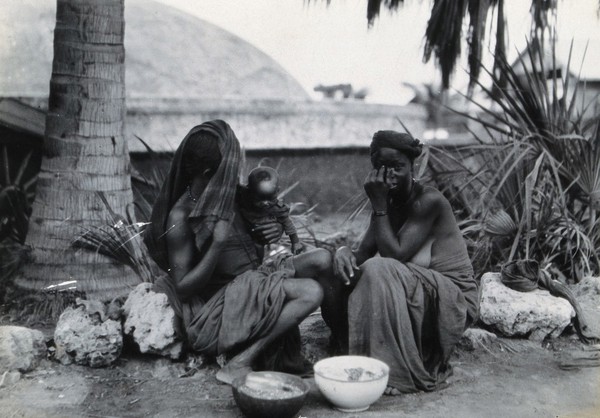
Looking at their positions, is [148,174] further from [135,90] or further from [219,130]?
[219,130]

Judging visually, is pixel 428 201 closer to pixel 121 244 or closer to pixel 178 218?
pixel 178 218

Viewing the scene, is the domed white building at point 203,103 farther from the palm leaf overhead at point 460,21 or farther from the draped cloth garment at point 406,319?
the draped cloth garment at point 406,319

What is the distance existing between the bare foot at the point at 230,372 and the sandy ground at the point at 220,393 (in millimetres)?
60

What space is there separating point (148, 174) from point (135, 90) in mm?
2525

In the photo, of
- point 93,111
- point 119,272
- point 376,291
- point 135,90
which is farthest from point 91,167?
point 135,90

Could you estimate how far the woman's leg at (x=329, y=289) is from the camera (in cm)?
370

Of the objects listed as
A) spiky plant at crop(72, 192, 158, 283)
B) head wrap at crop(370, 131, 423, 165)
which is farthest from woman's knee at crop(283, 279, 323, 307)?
spiky plant at crop(72, 192, 158, 283)

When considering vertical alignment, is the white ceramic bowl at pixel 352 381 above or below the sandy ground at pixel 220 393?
above

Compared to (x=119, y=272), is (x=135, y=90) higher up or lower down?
higher up

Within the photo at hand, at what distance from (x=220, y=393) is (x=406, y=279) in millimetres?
1137

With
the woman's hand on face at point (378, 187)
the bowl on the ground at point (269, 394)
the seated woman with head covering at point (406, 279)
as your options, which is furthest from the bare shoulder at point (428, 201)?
the bowl on the ground at point (269, 394)

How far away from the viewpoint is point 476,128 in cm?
1451

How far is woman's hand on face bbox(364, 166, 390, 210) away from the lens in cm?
368

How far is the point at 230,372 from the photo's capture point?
3.55 metres
